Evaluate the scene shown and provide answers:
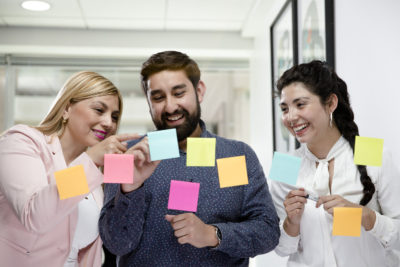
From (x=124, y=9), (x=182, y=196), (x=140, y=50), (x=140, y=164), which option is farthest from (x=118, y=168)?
(x=140, y=50)

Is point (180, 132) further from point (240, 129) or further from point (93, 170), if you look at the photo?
point (240, 129)

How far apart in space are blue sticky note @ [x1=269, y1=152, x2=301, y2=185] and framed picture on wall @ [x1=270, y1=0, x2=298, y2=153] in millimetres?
1190

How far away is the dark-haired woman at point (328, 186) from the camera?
1185mm

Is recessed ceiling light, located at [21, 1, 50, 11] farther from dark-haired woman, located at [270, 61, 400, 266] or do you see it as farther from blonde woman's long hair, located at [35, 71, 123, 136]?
dark-haired woman, located at [270, 61, 400, 266]

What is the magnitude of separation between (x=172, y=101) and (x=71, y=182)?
361mm

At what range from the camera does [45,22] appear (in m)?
3.54

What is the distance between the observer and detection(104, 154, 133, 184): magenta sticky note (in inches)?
41.1

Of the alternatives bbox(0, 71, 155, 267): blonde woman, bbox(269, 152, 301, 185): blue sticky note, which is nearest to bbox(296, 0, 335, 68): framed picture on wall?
bbox(269, 152, 301, 185): blue sticky note

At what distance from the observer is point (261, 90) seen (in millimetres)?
3496

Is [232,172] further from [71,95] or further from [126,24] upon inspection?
[126,24]

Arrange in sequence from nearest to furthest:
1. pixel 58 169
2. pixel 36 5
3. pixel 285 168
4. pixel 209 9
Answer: pixel 285 168
pixel 58 169
pixel 36 5
pixel 209 9

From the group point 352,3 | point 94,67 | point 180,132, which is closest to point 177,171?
point 180,132

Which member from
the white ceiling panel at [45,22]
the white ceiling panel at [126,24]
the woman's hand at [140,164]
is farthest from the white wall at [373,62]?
the white ceiling panel at [45,22]

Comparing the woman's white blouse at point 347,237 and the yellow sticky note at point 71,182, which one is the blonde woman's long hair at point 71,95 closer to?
the yellow sticky note at point 71,182
